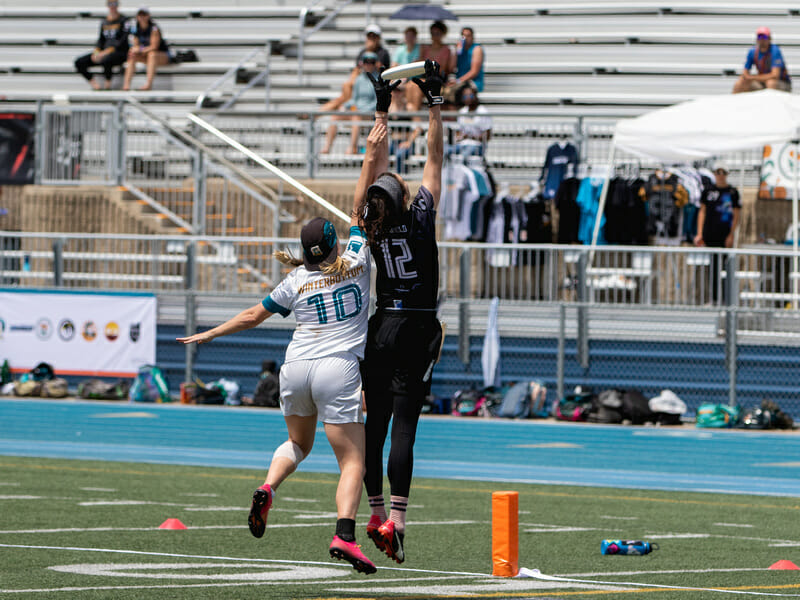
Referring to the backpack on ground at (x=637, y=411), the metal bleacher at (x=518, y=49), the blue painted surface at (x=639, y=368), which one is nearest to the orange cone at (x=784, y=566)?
the backpack on ground at (x=637, y=411)

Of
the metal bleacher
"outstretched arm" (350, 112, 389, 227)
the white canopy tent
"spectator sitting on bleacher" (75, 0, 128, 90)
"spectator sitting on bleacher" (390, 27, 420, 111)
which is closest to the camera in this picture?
"outstretched arm" (350, 112, 389, 227)

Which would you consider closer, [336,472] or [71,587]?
[71,587]

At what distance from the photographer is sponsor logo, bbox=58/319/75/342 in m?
21.8

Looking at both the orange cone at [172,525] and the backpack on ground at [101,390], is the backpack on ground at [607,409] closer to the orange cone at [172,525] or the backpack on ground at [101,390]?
the backpack on ground at [101,390]

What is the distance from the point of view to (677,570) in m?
8.78

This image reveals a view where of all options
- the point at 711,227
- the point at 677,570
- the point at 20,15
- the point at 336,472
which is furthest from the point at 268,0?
the point at 677,570

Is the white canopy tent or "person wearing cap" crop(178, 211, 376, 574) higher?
the white canopy tent

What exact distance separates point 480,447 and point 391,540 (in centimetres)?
963

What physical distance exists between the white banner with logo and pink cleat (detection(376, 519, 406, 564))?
14.4 metres

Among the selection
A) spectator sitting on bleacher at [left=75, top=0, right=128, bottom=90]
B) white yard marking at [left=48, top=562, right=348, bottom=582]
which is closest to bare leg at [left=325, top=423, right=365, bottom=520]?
white yard marking at [left=48, top=562, right=348, bottom=582]

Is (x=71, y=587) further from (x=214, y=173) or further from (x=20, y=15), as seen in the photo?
(x=20, y=15)

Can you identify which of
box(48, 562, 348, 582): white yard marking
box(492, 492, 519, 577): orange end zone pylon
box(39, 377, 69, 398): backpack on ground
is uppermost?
box(492, 492, 519, 577): orange end zone pylon

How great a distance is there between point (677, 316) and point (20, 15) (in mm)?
17548

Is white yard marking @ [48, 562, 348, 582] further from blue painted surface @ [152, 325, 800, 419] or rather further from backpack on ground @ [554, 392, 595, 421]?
blue painted surface @ [152, 325, 800, 419]
